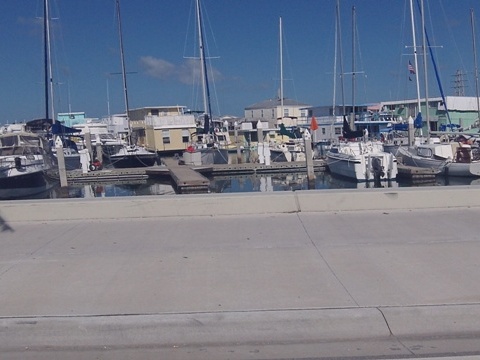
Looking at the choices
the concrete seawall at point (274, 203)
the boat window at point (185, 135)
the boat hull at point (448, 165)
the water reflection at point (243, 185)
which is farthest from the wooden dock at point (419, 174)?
the boat window at point (185, 135)

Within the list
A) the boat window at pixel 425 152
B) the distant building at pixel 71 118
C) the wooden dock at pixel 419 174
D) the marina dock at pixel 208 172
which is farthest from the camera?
the distant building at pixel 71 118

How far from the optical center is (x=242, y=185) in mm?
34906

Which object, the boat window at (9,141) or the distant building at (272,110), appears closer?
the boat window at (9,141)

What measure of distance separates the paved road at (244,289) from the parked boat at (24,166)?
1850 cm

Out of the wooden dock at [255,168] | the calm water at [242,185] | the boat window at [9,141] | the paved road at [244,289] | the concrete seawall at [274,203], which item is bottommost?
the calm water at [242,185]

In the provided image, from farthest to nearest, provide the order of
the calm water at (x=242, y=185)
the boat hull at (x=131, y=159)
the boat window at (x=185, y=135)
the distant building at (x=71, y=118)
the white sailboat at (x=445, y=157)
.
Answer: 1. the distant building at (x=71, y=118)
2. the boat window at (x=185, y=135)
3. the boat hull at (x=131, y=159)
4. the white sailboat at (x=445, y=157)
5. the calm water at (x=242, y=185)

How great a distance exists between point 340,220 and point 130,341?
19.3ft

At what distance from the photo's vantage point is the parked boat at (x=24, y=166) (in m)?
29.0

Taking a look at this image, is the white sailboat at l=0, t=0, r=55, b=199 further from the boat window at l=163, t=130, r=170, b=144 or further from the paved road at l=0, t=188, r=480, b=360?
the boat window at l=163, t=130, r=170, b=144

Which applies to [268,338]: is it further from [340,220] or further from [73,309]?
[340,220]

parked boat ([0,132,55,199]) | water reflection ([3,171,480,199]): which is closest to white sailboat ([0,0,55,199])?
parked boat ([0,132,55,199])

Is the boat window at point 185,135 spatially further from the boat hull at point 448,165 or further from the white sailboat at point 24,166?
the boat hull at point 448,165

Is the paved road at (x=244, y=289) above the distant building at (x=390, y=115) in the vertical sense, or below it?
below

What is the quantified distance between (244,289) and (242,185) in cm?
2749
